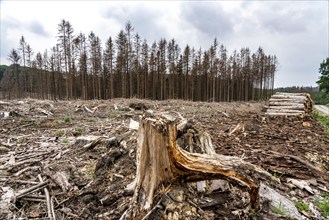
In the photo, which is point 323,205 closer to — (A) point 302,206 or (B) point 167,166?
(A) point 302,206

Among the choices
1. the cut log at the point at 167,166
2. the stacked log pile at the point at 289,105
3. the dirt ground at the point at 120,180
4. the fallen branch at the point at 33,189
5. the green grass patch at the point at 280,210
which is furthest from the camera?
the stacked log pile at the point at 289,105

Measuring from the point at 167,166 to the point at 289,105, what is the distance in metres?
12.2

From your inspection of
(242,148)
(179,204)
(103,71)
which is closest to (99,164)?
(179,204)

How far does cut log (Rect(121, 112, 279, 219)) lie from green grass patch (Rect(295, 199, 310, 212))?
989 millimetres

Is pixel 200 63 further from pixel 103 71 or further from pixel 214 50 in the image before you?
pixel 103 71

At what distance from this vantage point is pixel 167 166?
9.98ft

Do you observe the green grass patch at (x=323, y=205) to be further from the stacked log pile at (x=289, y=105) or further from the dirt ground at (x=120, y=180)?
the stacked log pile at (x=289, y=105)

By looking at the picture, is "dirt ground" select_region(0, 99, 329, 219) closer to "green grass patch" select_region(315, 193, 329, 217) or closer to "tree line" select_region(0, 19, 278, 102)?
"green grass patch" select_region(315, 193, 329, 217)

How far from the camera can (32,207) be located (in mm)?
3428

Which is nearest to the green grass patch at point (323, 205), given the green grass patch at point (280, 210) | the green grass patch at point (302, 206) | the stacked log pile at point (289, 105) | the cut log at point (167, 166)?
the green grass patch at point (302, 206)

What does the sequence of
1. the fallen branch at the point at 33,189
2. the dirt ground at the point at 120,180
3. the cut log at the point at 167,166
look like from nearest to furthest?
the cut log at the point at 167,166 < the dirt ground at the point at 120,180 < the fallen branch at the point at 33,189

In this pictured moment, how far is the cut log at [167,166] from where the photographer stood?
2926mm

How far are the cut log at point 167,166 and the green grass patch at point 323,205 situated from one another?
1.26m

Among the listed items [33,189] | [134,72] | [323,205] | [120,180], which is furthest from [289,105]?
[134,72]
